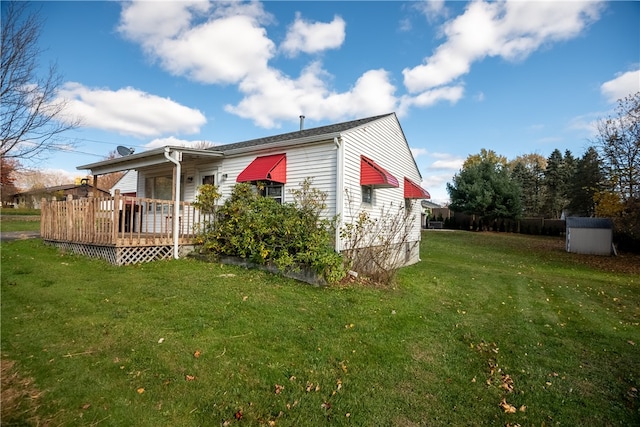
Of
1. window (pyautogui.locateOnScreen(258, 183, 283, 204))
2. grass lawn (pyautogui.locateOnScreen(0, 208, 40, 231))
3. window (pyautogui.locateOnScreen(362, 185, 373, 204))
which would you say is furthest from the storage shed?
grass lawn (pyautogui.locateOnScreen(0, 208, 40, 231))

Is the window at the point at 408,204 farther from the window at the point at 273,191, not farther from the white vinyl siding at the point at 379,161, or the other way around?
the window at the point at 273,191

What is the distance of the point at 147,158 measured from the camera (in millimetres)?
10078

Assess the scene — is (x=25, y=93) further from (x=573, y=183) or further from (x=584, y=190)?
(x=573, y=183)

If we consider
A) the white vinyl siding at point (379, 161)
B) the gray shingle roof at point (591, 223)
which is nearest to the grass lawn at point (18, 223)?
the white vinyl siding at point (379, 161)

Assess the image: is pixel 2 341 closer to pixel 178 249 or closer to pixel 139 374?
pixel 139 374

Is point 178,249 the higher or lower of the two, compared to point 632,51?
lower

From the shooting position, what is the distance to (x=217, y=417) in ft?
8.64

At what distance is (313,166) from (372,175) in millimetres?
1831

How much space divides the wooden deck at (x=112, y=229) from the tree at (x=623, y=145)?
20602 millimetres

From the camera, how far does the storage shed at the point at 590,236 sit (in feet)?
56.2

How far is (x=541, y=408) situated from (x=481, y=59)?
42.6 ft

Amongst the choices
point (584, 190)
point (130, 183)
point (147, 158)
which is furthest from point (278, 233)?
point (584, 190)

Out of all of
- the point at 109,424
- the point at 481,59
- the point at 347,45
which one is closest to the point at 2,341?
the point at 109,424

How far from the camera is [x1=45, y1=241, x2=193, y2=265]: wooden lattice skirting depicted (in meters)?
8.23
